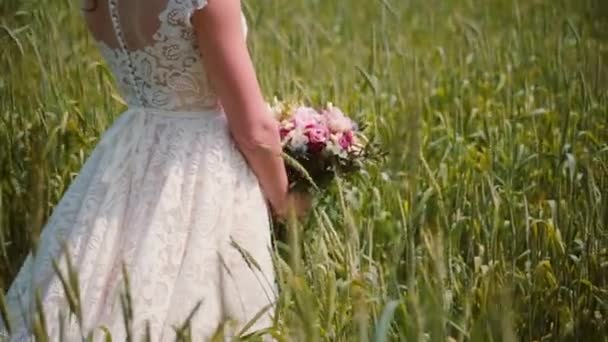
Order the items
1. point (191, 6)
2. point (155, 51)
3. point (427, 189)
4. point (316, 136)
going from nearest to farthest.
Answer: point (191, 6) → point (155, 51) → point (316, 136) → point (427, 189)

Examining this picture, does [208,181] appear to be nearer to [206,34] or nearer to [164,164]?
[164,164]

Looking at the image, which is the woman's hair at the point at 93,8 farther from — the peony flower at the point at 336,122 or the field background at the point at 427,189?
the peony flower at the point at 336,122

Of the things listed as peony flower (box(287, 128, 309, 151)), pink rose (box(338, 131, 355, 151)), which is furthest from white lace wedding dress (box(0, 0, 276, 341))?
pink rose (box(338, 131, 355, 151))

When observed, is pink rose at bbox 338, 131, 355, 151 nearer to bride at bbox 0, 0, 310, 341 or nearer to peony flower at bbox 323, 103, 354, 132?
peony flower at bbox 323, 103, 354, 132

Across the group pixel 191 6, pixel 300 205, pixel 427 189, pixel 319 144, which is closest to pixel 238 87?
pixel 191 6

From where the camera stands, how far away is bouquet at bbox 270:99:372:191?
8.25 feet

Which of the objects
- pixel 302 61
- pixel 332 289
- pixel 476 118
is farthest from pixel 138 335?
pixel 302 61

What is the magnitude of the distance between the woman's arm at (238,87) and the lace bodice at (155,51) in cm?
5

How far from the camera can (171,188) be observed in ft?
7.82

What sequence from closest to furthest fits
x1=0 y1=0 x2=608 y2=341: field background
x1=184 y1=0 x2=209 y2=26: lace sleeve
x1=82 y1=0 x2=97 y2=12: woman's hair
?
x1=0 y1=0 x2=608 y2=341: field background
x1=184 y1=0 x2=209 y2=26: lace sleeve
x1=82 y1=0 x2=97 y2=12: woman's hair

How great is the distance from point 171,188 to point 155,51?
1.05ft

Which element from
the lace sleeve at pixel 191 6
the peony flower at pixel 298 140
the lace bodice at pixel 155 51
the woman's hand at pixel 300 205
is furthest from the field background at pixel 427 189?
the lace sleeve at pixel 191 6

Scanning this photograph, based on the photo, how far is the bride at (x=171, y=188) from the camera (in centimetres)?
229

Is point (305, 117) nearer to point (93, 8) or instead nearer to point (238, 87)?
point (238, 87)
